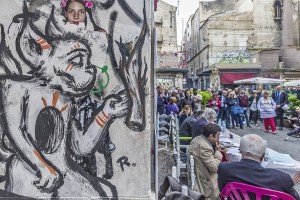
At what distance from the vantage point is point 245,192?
3.57m

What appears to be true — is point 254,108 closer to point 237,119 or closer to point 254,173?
point 237,119

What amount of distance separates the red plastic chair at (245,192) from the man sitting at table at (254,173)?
0.05m

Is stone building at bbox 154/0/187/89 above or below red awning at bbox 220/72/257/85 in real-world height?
above

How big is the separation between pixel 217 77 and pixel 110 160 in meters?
36.6

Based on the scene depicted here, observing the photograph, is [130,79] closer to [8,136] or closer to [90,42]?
[90,42]

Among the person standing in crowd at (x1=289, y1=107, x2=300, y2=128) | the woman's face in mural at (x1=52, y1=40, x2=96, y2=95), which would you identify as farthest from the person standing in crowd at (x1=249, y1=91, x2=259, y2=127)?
the woman's face in mural at (x1=52, y1=40, x2=96, y2=95)

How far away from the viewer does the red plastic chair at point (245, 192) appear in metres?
3.41

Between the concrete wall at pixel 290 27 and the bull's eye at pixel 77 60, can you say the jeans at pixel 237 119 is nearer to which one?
the bull's eye at pixel 77 60

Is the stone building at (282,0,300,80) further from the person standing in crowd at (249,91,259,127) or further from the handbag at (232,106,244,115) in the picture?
the handbag at (232,106,244,115)

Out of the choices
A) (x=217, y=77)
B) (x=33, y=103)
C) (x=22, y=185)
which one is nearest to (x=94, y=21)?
(x=33, y=103)

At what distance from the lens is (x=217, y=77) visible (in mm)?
39375

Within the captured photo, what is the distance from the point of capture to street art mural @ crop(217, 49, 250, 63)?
42.4 metres

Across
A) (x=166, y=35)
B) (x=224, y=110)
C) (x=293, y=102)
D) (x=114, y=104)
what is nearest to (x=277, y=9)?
(x=166, y=35)

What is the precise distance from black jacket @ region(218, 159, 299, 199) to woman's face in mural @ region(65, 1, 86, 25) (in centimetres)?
191
